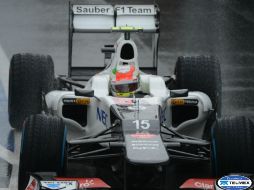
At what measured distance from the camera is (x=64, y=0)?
883 inches

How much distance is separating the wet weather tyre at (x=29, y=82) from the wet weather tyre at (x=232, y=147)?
3401mm

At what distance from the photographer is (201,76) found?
14.0 meters

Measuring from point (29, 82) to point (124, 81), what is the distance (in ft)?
5.34

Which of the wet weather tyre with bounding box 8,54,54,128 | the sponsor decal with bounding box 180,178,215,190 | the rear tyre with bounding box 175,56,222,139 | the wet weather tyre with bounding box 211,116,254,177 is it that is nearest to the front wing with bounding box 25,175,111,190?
the sponsor decal with bounding box 180,178,215,190

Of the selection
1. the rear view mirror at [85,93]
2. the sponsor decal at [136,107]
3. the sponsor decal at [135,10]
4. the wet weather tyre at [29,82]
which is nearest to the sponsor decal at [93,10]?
the sponsor decal at [135,10]

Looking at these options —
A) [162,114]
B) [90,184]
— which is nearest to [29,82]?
[162,114]

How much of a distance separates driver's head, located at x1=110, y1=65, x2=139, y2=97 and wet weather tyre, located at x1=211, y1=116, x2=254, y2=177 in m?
1.95

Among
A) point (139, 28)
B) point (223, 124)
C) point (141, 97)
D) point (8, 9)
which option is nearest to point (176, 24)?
point (8, 9)

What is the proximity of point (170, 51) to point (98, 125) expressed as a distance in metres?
6.68

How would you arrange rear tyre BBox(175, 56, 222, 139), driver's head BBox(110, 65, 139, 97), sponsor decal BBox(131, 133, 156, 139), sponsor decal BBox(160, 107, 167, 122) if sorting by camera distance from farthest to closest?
rear tyre BBox(175, 56, 222, 139) → driver's head BBox(110, 65, 139, 97) → sponsor decal BBox(160, 107, 167, 122) → sponsor decal BBox(131, 133, 156, 139)

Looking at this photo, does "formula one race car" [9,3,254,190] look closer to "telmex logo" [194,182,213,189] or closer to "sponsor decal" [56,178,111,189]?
"sponsor decal" [56,178,111,189]

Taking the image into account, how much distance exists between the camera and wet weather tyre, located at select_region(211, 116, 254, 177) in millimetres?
11227

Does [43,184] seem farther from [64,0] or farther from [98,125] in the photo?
[64,0]

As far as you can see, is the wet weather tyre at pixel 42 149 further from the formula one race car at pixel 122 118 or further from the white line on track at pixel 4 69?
the white line on track at pixel 4 69
